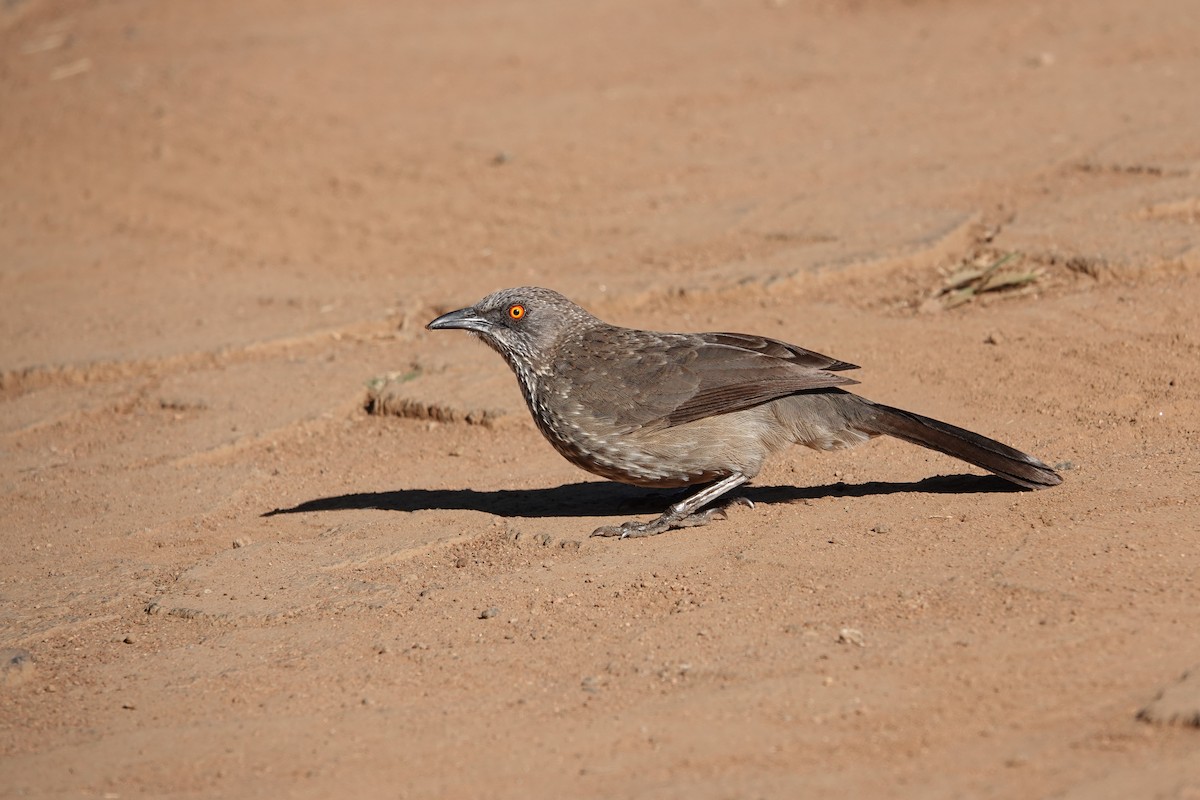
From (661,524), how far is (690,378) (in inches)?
24.6

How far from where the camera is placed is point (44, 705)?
4504 mm

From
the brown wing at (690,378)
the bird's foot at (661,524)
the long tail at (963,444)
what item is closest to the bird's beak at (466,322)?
the brown wing at (690,378)

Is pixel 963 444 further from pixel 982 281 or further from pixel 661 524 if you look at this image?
pixel 982 281

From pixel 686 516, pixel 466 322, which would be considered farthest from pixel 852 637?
pixel 466 322

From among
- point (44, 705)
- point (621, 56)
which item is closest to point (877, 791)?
point (44, 705)

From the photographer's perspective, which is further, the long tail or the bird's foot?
the bird's foot

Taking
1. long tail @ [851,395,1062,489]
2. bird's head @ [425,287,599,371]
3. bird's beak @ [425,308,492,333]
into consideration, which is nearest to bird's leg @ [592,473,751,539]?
long tail @ [851,395,1062,489]

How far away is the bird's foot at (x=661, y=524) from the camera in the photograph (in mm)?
5527

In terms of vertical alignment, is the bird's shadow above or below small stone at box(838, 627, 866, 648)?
below

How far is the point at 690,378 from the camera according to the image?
5.63m

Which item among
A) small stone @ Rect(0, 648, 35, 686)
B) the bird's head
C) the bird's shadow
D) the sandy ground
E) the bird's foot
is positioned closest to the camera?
the sandy ground

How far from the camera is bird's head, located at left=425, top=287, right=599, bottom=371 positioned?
5961 mm

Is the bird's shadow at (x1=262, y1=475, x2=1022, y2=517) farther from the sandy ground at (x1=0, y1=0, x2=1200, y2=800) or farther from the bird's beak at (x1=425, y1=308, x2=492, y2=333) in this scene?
the bird's beak at (x1=425, y1=308, x2=492, y2=333)

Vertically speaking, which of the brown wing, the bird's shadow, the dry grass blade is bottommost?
the bird's shadow
